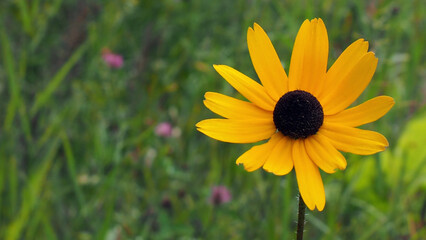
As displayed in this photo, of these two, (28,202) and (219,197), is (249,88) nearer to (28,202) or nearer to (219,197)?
(219,197)

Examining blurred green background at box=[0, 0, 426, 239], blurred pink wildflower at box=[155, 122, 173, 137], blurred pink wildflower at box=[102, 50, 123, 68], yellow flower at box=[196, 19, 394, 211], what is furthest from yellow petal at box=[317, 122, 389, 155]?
blurred pink wildflower at box=[102, 50, 123, 68]

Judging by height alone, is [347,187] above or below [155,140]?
below

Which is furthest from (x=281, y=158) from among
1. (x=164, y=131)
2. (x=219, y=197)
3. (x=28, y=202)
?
(x=164, y=131)

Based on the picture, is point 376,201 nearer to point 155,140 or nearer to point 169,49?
Result: point 155,140

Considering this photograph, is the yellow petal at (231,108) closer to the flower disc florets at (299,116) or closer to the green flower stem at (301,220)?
the flower disc florets at (299,116)

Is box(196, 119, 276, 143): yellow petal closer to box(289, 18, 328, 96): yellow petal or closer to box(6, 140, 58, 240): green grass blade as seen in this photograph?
box(289, 18, 328, 96): yellow petal

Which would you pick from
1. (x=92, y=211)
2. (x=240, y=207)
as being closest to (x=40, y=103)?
(x=92, y=211)

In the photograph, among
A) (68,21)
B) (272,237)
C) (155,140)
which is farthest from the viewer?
(68,21)
